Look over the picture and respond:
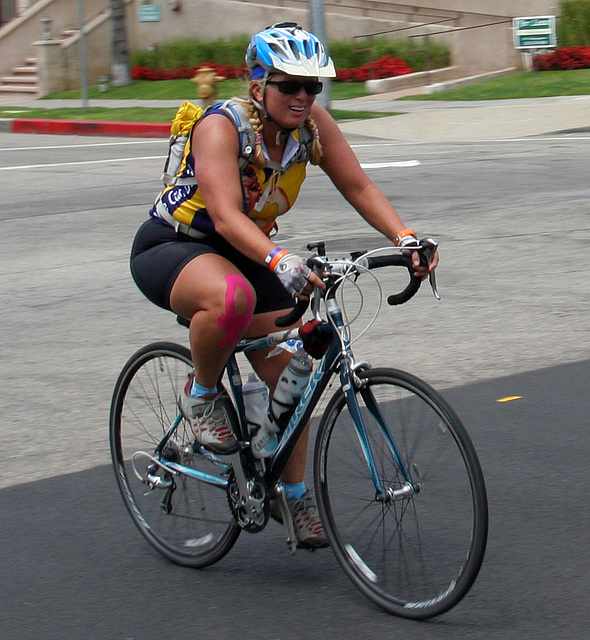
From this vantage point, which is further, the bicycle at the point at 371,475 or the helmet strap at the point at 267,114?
the helmet strap at the point at 267,114

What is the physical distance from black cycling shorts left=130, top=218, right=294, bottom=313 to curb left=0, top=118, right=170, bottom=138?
17.6 m

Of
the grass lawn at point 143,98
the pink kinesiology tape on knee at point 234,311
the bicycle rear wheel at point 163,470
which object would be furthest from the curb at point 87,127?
the pink kinesiology tape on knee at point 234,311

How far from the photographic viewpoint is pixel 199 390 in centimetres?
401

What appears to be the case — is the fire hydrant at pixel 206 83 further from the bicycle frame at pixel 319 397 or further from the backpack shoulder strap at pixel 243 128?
Answer: the bicycle frame at pixel 319 397

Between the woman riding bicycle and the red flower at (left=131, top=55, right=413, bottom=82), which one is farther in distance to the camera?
the red flower at (left=131, top=55, right=413, bottom=82)

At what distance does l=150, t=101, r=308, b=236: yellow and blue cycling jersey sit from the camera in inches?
152

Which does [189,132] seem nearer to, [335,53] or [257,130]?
[257,130]

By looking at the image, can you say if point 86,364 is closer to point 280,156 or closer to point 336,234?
point 280,156

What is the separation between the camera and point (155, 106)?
26.2 meters

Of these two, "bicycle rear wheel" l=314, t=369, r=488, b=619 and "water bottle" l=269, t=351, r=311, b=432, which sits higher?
"water bottle" l=269, t=351, r=311, b=432

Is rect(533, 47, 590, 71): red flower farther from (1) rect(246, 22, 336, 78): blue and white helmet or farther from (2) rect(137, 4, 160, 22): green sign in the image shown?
(1) rect(246, 22, 336, 78): blue and white helmet

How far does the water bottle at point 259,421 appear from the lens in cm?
397

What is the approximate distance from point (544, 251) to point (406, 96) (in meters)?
18.0

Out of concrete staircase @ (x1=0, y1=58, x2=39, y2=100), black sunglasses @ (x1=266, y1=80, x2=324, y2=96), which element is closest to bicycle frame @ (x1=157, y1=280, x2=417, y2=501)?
black sunglasses @ (x1=266, y1=80, x2=324, y2=96)
